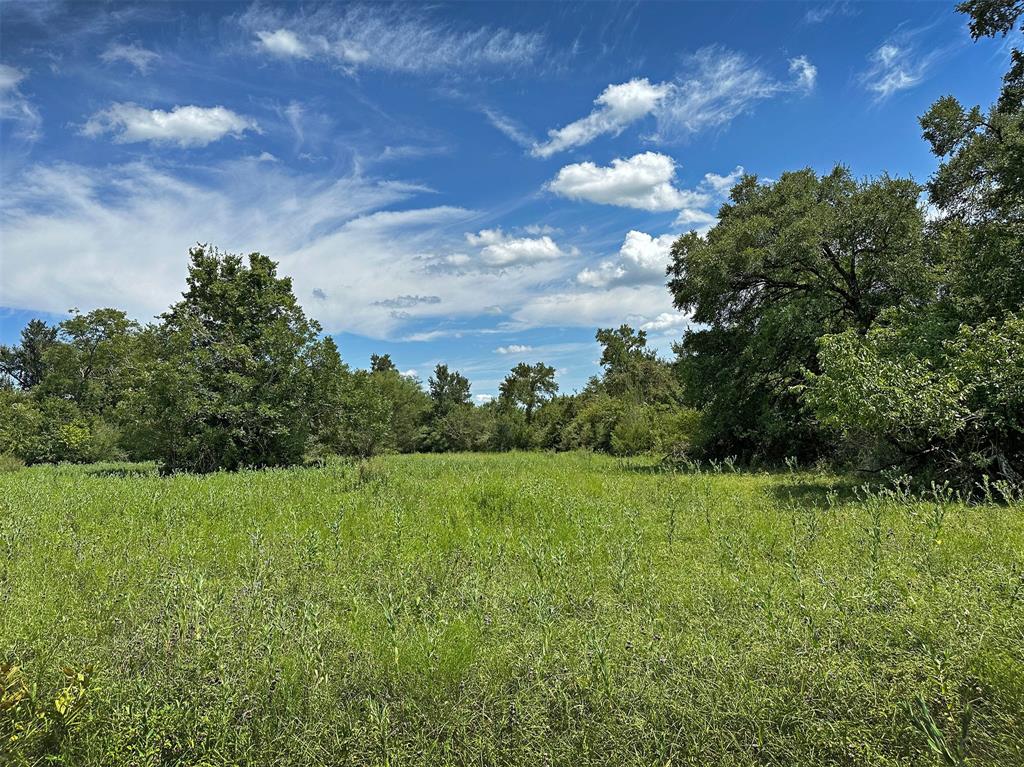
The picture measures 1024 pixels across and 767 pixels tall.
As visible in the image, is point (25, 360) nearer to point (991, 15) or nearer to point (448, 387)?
point (448, 387)

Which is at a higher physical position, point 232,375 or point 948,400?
point 232,375

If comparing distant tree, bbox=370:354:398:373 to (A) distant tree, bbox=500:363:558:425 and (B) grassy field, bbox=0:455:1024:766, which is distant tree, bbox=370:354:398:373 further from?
(B) grassy field, bbox=0:455:1024:766

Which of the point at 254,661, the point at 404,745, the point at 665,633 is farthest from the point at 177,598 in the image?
the point at 665,633

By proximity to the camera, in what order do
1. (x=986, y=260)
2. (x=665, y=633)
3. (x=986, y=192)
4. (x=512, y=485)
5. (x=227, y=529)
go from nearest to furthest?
(x=665, y=633), (x=227, y=529), (x=512, y=485), (x=986, y=260), (x=986, y=192)

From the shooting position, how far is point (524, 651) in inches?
136

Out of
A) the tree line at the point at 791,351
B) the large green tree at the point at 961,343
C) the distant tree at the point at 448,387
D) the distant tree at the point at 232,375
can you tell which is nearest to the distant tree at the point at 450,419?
the distant tree at the point at 448,387

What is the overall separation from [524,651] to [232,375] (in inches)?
807

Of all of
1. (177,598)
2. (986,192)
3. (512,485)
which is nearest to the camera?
(177,598)

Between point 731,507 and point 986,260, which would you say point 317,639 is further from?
point 986,260

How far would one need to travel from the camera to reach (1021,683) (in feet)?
8.50

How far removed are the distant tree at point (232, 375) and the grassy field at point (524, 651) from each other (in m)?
15.5

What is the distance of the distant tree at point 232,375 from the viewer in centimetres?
2011

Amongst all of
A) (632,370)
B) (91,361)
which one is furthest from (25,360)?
(632,370)

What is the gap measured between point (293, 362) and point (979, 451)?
22634 mm
